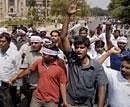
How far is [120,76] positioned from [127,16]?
2146 inches

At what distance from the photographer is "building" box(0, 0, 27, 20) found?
14944cm

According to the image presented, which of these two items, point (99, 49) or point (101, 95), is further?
point (99, 49)

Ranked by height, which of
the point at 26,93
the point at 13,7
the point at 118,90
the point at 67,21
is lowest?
the point at 13,7

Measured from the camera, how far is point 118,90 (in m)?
5.43

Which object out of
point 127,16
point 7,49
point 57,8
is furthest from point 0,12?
point 7,49

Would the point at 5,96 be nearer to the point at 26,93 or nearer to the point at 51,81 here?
the point at 26,93

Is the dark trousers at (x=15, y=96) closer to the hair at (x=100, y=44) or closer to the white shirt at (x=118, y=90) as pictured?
the hair at (x=100, y=44)

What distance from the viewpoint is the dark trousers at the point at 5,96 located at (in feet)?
24.5

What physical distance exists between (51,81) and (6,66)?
5.23 feet

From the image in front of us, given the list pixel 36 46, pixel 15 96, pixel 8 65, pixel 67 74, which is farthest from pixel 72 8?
pixel 15 96

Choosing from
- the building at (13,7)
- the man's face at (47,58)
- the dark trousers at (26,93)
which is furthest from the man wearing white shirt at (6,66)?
the building at (13,7)

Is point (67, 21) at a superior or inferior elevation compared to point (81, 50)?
superior

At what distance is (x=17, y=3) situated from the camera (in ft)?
538

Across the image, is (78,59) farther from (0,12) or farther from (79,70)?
(0,12)
